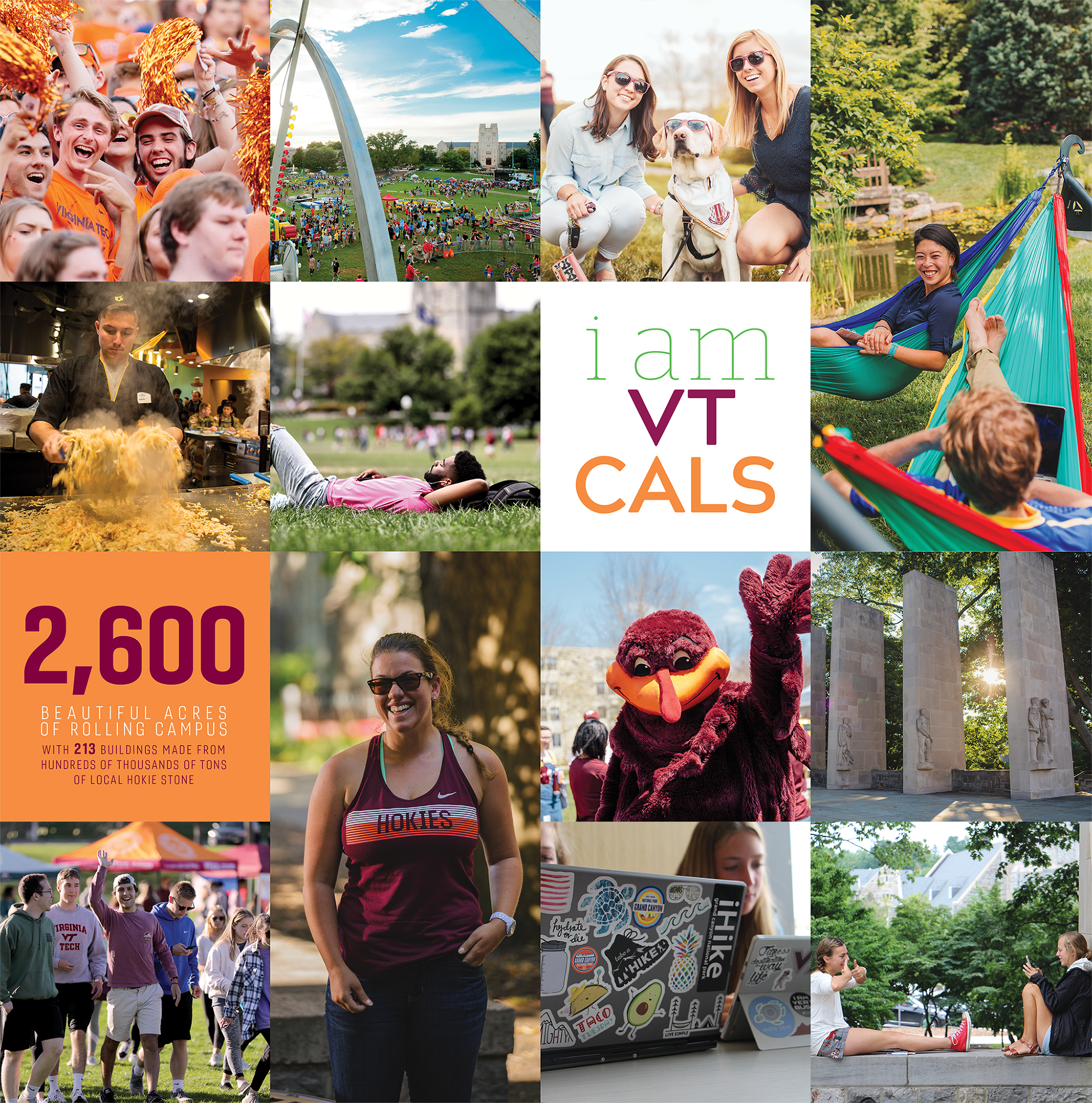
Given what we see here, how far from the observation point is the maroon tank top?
4.91m

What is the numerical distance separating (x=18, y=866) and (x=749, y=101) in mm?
4979

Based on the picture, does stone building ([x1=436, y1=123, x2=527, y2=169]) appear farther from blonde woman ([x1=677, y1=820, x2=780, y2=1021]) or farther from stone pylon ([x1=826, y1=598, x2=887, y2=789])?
blonde woman ([x1=677, y1=820, x2=780, y2=1021])

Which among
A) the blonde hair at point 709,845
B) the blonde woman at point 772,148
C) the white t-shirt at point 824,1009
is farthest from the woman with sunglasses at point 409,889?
the blonde woman at point 772,148

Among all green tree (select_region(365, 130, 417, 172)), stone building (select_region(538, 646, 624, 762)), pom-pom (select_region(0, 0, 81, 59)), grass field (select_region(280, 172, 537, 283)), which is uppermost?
pom-pom (select_region(0, 0, 81, 59))

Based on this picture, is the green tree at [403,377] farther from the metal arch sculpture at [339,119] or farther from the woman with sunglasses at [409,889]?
the woman with sunglasses at [409,889]

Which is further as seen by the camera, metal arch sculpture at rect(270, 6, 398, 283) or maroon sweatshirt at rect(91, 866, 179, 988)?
metal arch sculpture at rect(270, 6, 398, 283)

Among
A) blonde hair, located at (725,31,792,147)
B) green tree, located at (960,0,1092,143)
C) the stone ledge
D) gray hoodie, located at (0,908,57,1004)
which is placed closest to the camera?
gray hoodie, located at (0,908,57,1004)

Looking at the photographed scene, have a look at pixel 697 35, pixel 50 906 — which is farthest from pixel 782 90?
pixel 50 906

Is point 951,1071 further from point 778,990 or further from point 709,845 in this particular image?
point 709,845

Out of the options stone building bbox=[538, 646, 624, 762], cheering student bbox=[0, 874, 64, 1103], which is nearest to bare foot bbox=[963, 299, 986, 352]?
stone building bbox=[538, 646, 624, 762]

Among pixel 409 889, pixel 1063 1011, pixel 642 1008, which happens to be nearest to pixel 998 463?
pixel 1063 1011

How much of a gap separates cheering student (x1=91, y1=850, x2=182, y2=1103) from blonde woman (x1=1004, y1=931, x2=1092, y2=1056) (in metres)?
3.96

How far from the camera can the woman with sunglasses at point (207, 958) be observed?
504 centimetres

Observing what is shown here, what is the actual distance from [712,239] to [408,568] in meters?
2.16
